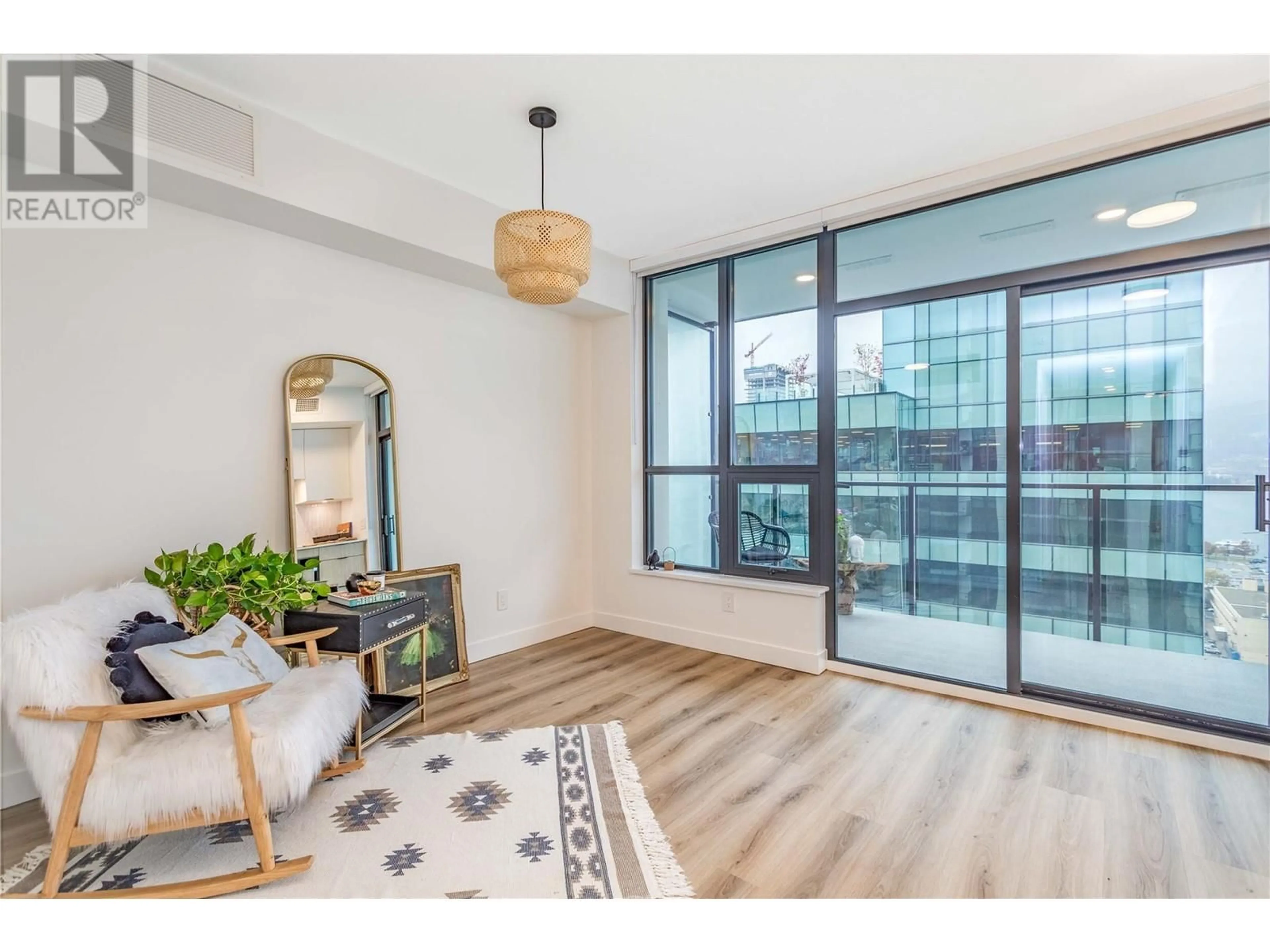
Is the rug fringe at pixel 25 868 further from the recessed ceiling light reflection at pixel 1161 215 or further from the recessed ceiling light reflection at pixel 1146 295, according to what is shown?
the recessed ceiling light reflection at pixel 1161 215

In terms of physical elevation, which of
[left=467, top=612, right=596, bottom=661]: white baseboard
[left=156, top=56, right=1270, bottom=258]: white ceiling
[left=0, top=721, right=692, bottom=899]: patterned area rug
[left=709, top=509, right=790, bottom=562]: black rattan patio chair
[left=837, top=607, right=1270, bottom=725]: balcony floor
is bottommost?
[left=0, top=721, right=692, bottom=899]: patterned area rug

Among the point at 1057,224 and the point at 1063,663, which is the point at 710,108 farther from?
the point at 1063,663

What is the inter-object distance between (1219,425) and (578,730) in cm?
314

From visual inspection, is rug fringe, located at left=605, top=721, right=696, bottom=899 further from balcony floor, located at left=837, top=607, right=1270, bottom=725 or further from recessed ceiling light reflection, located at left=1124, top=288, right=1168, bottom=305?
recessed ceiling light reflection, located at left=1124, top=288, right=1168, bottom=305

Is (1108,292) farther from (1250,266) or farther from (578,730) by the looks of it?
(578,730)

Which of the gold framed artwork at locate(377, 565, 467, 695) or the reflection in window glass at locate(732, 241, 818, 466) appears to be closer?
the gold framed artwork at locate(377, 565, 467, 695)

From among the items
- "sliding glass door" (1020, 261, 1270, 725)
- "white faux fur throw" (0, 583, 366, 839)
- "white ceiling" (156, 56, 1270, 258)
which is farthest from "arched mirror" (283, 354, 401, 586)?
"sliding glass door" (1020, 261, 1270, 725)

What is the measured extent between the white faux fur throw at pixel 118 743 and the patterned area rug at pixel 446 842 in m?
0.24

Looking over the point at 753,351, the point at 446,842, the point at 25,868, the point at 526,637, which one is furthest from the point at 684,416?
the point at 25,868

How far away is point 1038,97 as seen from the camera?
240 cm

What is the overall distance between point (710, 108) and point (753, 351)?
1.67 m

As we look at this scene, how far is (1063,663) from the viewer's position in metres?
2.86

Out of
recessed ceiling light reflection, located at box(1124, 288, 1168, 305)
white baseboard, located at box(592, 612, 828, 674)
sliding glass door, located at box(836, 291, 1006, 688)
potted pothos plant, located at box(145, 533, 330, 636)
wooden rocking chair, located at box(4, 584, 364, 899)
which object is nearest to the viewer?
wooden rocking chair, located at box(4, 584, 364, 899)

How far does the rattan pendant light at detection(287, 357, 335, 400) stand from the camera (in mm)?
2857
